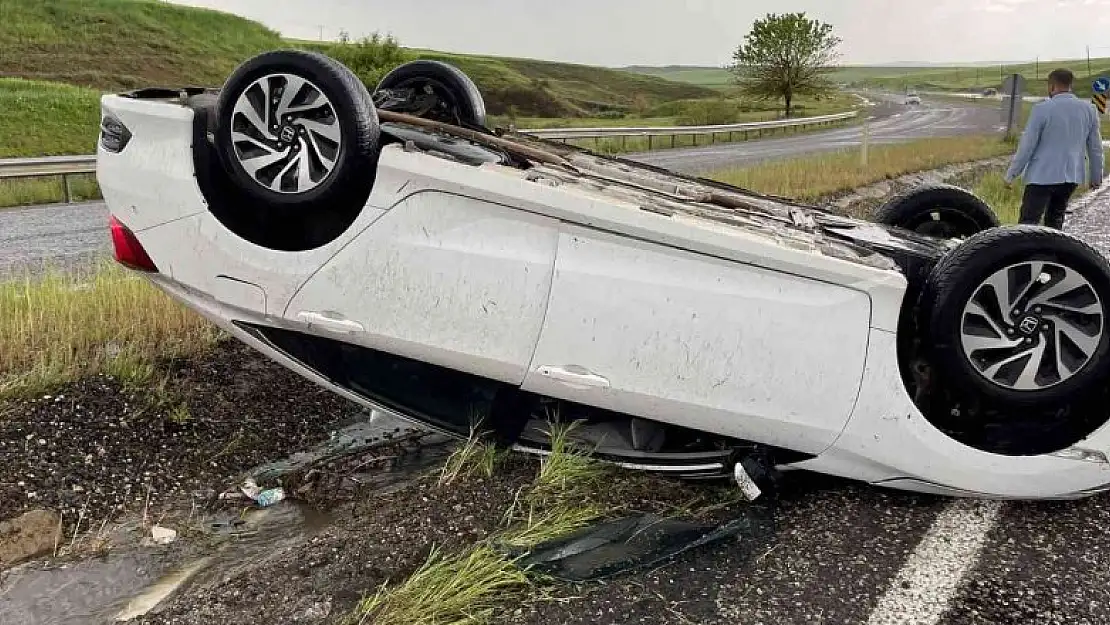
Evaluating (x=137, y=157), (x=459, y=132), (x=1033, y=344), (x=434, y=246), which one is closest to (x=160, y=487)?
(x=137, y=157)

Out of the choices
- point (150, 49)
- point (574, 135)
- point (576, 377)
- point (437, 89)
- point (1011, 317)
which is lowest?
point (574, 135)

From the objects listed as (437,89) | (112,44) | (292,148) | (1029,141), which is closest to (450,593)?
(292,148)

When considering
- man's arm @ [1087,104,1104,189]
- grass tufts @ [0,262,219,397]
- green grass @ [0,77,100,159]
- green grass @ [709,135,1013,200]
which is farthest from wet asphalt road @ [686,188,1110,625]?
green grass @ [0,77,100,159]

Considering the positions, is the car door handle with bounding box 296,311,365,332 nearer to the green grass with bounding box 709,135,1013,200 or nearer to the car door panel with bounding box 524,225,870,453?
the car door panel with bounding box 524,225,870,453

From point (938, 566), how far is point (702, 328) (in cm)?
97

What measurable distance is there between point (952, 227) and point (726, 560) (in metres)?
2.52

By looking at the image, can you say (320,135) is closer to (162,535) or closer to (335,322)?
(335,322)

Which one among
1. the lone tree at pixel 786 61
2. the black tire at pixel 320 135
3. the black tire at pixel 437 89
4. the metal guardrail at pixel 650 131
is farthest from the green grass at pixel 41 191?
the lone tree at pixel 786 61

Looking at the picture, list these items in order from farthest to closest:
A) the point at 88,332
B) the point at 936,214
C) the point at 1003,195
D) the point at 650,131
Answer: the point at 650,131
the point at 1003,195
the point at 936,214
the point at 88,332

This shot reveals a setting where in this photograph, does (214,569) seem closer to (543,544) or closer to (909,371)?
(543,544)

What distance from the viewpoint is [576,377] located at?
2.74m

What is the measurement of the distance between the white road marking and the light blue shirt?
502 centimetres

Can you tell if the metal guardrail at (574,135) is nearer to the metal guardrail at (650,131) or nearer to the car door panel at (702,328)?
→ the metal guardrail at (650,131)

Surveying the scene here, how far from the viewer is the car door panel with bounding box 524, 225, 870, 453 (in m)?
2.67
